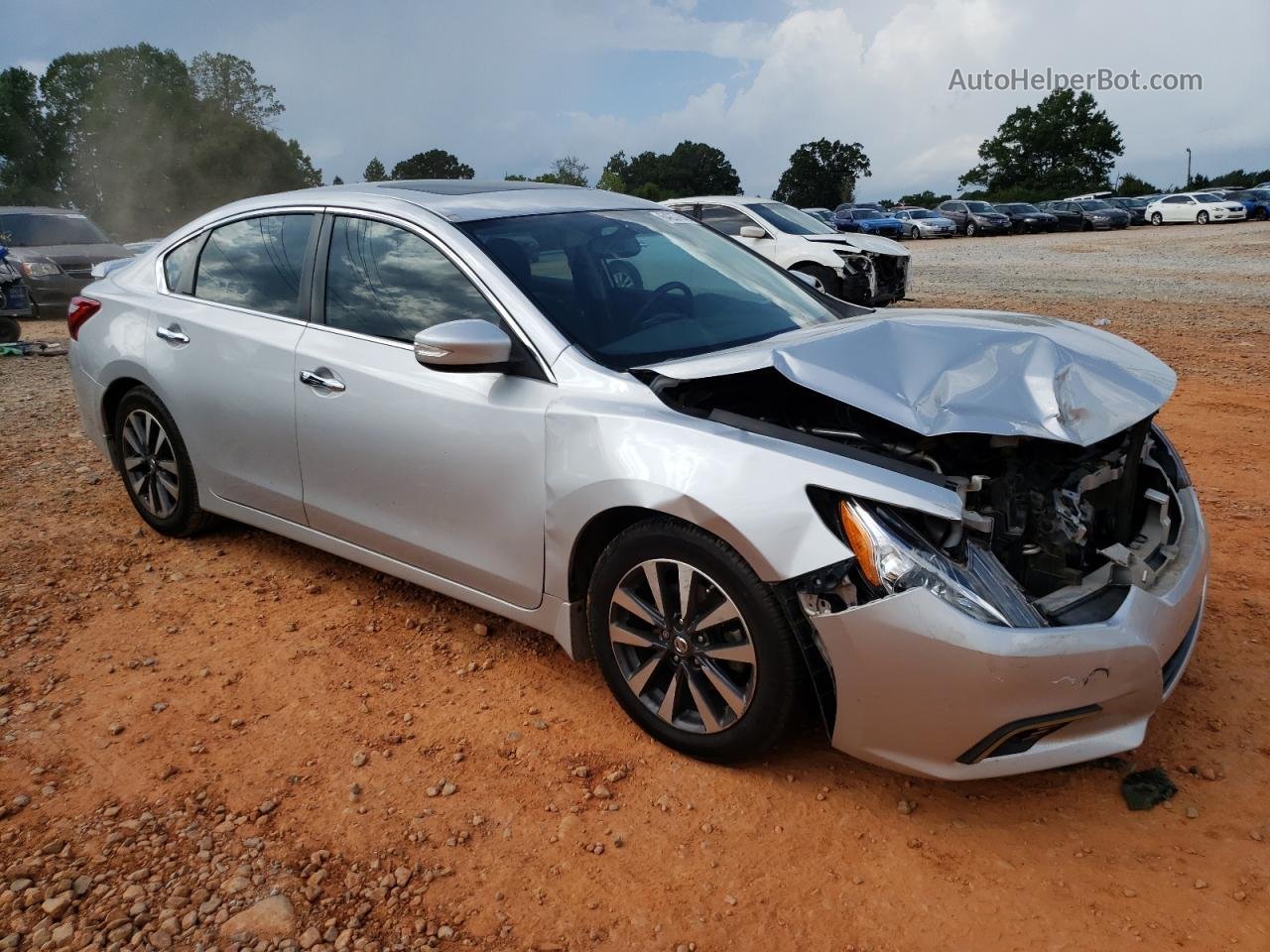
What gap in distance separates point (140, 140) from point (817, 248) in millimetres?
49095

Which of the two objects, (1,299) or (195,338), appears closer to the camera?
(195,338)

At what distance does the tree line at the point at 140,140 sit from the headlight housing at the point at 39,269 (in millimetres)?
34598

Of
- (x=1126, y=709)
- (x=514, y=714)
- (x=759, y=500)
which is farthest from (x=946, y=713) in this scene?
(x=514, y=714)

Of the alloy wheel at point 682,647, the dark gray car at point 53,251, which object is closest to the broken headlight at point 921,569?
the alloy wheel at point 682,647

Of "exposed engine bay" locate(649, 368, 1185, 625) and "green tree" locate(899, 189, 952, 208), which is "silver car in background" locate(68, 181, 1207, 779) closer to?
"exposed engine bay" locate(649, 368, 1185, 625)

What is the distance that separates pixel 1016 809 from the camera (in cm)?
280

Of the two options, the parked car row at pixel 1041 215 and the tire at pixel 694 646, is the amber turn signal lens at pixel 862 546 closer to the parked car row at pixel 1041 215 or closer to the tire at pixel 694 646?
the tire at pixel 694 646

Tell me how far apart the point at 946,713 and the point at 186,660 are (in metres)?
2.76

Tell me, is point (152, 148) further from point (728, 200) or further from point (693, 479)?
point (693, 479)

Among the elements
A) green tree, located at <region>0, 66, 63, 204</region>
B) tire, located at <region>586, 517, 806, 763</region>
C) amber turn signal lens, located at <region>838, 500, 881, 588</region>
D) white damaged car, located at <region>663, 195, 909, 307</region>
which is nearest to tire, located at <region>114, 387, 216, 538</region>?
tire, located at <region>586, 517, 806, 763</region>

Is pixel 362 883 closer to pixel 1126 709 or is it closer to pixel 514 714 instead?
pixel 514 714

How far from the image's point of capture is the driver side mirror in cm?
303

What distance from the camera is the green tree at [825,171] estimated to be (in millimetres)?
88375

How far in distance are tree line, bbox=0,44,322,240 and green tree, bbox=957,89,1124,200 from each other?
2111 inches
